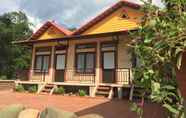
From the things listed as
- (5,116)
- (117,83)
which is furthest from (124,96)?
(5,116)

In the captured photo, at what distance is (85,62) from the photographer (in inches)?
747

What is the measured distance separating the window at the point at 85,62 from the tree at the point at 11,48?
41.4 feet

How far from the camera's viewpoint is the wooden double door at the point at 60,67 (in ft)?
65.3

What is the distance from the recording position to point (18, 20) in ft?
109

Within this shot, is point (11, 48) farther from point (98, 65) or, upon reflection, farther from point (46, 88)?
point (98, 65)

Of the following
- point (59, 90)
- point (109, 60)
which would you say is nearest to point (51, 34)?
point (59, 90)

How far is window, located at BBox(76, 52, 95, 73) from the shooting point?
61.4 ft

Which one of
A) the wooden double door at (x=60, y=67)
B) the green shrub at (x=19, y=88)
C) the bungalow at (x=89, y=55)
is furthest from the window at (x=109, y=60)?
the green shrub at (x=19, y=88)

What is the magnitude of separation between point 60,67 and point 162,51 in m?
18.4

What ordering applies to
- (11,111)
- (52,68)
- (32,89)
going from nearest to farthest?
(11,111), (32,89), (52,68)

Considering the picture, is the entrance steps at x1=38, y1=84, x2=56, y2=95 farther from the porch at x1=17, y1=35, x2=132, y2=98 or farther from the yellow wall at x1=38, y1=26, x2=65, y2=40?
the yellow wall at x1=38, y1=26, x2=65, y2=40

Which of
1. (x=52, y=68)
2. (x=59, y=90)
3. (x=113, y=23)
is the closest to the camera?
(x=59, y=90)

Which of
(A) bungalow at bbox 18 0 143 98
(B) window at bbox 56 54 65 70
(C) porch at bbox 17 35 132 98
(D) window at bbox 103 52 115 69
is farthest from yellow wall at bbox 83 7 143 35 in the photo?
(B) window at bbox 56 54 65 70

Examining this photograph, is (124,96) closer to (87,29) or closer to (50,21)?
(87,29)
